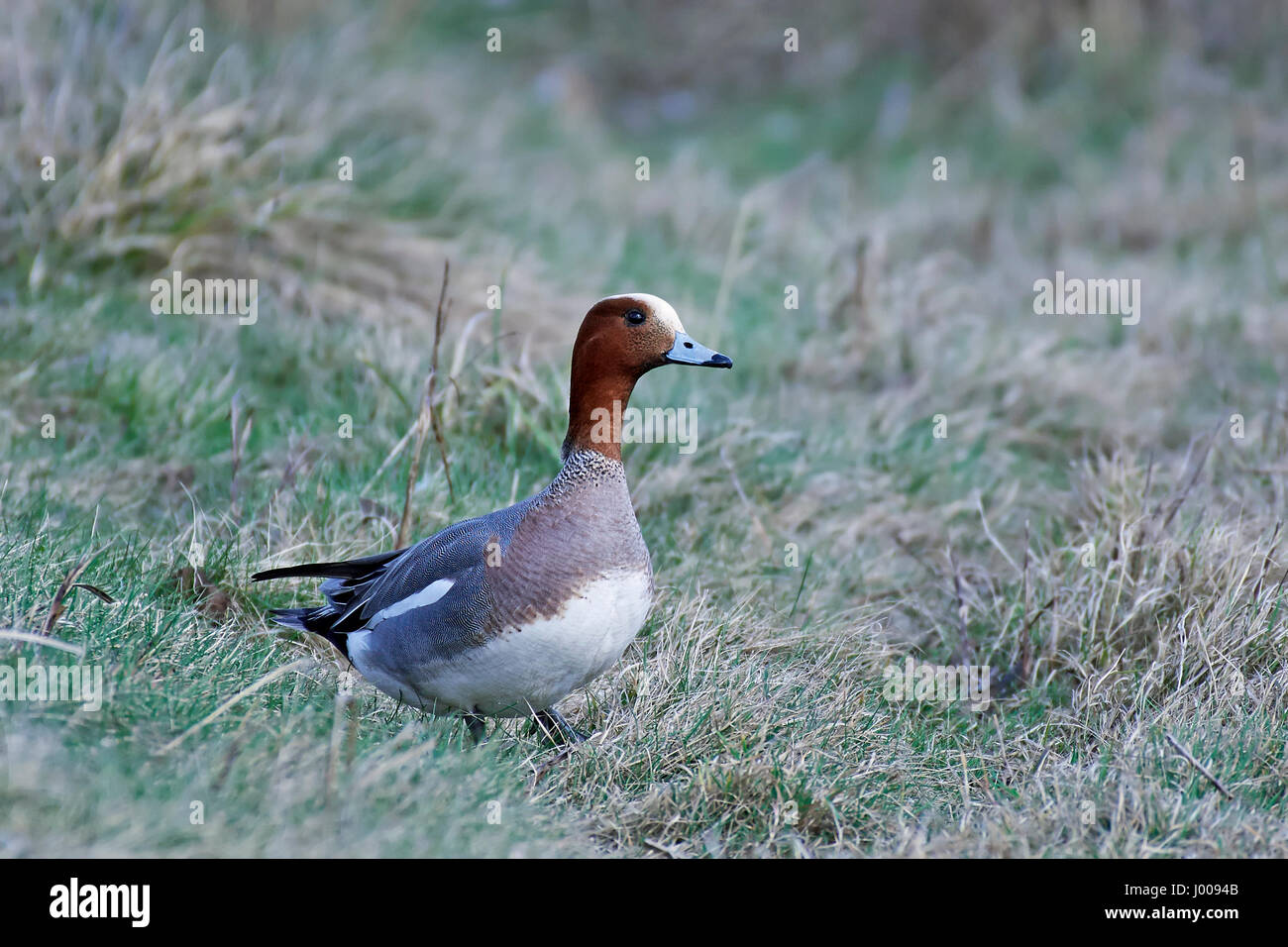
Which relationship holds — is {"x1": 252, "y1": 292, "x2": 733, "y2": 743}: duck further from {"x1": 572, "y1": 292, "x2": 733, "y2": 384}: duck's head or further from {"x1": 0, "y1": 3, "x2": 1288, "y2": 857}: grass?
{"x1": 0, "y1": 3, "x2": 1288, "y2": 857}: grass

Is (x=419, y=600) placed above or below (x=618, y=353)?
below

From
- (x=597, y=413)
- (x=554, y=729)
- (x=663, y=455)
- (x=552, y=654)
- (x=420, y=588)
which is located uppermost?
(x=597, y=413)

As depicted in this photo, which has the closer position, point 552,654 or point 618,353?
point 552,654

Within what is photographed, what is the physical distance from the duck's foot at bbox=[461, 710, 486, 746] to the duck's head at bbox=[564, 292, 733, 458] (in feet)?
2.47

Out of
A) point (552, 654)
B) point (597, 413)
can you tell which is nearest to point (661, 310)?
point (597, 413)

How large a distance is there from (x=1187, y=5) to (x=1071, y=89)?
4.40 feet

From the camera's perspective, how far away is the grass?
3336mm

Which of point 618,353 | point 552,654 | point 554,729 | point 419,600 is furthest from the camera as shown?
point 554,729

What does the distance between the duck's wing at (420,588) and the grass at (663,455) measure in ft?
0.69

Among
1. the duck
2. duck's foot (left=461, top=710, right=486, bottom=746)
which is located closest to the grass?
duck's foot (left=461, top=710, right=486, bottom=746)

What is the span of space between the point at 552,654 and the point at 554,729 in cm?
57

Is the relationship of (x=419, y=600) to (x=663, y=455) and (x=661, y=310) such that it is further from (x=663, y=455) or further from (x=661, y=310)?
(x=663, y=455)

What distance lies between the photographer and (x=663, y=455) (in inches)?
208
